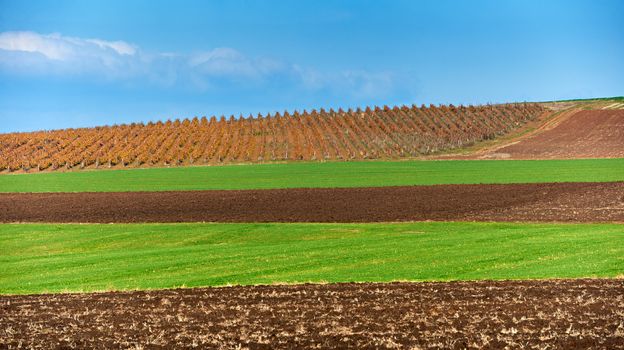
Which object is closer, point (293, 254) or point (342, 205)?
point (293, 254)

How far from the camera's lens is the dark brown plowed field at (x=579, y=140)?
89.2m

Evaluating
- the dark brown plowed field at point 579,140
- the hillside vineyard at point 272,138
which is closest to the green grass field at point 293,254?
the dark brown plowed field at point 579,140

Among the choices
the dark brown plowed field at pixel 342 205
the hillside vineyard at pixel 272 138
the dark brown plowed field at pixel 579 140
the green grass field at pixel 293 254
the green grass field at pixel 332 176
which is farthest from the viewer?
the hillside vineyard at pixel 272 138

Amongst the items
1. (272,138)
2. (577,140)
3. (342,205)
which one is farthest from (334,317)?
(272,138)

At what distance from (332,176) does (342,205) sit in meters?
25.0

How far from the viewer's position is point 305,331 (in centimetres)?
1669

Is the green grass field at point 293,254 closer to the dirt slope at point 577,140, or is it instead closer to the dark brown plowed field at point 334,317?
the dark brown plowed field at point 334,317

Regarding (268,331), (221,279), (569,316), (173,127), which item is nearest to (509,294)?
(569,316)

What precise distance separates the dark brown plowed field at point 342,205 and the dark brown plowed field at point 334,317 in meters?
18.6

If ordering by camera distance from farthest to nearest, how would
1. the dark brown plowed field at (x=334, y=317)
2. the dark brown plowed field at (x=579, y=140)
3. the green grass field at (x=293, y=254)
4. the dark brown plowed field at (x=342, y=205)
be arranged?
1. the dark brown plowed field at (x=579, y=140)
2. the dark brown plowed field at (x=342, y=205)
3. the green grass field at (x=293, y=254)
4. the dark brown plowed field at (x=334, y=317)

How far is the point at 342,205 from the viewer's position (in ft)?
154

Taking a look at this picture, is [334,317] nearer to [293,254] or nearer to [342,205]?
[293,254]

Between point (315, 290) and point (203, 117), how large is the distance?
104 m

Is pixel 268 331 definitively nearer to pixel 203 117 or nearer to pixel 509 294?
pixel 509 294
